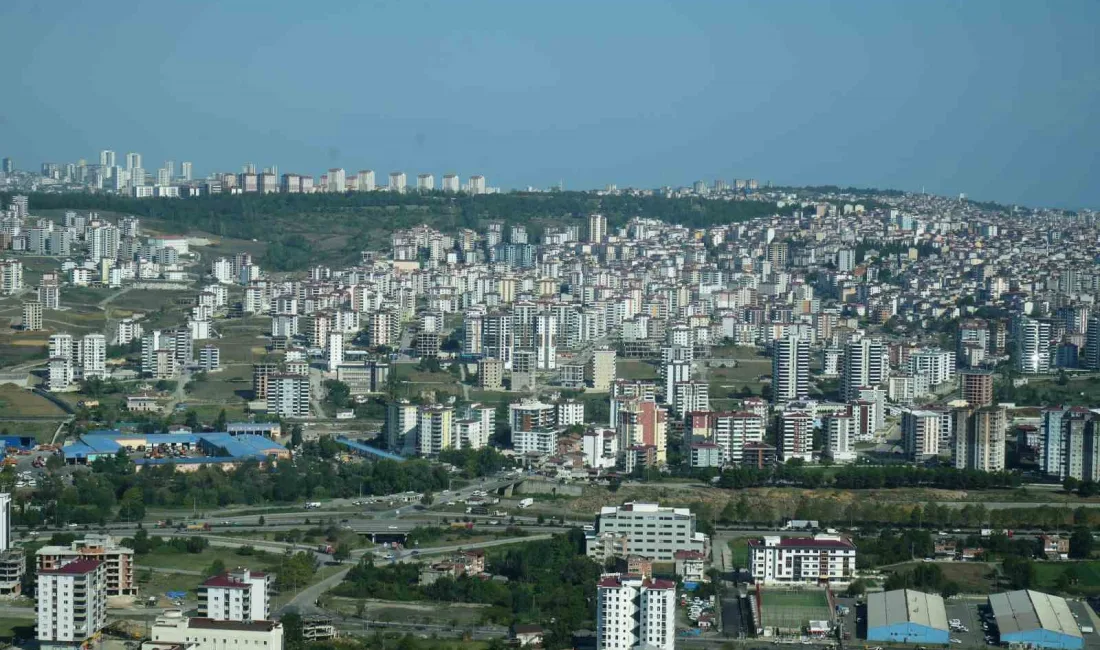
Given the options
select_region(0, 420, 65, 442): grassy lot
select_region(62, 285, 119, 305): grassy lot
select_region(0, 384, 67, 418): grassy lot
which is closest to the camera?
select_region(0, 420, 65, 442): grassy lot

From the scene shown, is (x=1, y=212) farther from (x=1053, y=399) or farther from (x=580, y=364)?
(x=1053, y=399)

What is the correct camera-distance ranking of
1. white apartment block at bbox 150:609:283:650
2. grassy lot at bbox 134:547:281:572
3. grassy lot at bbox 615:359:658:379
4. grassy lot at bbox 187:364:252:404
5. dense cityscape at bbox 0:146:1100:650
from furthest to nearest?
grassy lot at bbox 615:359:658:379 → grassy lot at bbox 187:364:252:404 → grassy lot at bbox 134:547:281:572 → dense cityscape at bbox 0:146:1100:650 → white apartment block at bbox 150:609:283:650

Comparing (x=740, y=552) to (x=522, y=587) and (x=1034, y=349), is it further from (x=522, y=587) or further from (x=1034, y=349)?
(x=1034, y=349)

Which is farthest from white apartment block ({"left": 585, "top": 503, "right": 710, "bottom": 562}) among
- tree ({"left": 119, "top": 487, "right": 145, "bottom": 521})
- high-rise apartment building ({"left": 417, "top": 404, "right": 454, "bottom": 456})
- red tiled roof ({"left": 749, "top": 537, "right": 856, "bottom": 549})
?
high-rise apartment building ({"left": 417, "top": 404, "right": 454, "bottom": 456})

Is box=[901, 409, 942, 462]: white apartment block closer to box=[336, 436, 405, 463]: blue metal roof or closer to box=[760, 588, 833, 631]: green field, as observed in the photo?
box=[336, 436, 405, 463]: blue metal roof

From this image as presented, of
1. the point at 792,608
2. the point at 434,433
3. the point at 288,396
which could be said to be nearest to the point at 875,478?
the point at 434,433

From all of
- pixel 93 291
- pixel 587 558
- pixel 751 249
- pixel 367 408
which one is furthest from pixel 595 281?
pixel 587 558

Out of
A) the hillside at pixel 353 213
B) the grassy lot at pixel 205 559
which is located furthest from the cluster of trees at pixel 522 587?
the hillside at pixel 353 213
